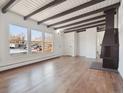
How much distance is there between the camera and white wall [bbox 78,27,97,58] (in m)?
9.62

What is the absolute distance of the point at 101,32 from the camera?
479 inches

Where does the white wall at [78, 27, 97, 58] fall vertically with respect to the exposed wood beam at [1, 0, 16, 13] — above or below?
below

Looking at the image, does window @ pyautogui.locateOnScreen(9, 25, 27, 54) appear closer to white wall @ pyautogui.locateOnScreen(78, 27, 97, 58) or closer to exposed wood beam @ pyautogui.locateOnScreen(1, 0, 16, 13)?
exposed wood beam @ pyautogui.locateOnScreen(1, 0, 16, 13)

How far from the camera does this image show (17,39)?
5504 millimetres

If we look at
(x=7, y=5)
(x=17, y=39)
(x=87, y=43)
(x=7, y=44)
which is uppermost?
(x=7, y=5)

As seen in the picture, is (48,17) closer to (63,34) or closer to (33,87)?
(33,87)

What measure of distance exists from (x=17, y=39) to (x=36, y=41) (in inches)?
64.6

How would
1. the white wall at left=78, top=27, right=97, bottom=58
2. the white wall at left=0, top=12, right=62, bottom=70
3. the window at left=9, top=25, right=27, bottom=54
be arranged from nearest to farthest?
the white wall at left=0, top=12, right=62, bottom=70
the window at left=9, top=25, right=27, bottom=54
the white wall at left=78, top=27, right=97, bottom=58

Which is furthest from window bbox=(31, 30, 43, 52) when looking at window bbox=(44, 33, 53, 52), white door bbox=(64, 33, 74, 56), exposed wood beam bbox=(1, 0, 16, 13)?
white door bbox=(64, 33, 74, 56)

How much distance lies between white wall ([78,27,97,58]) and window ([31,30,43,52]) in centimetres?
487

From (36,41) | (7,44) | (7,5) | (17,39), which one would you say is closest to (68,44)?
(36,41)

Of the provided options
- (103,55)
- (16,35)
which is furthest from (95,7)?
(16,35)

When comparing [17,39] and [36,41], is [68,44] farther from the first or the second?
[17,39]

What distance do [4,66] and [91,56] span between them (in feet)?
24.4
